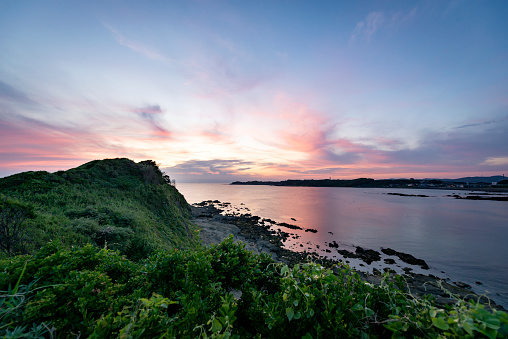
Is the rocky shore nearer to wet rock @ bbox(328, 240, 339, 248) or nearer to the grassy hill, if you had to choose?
wet rock @ bbox(328, 240, 339, 248)

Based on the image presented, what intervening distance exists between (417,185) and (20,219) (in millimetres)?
202102

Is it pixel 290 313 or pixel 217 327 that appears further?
pixel 290 313

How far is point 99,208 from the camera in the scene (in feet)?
34.7

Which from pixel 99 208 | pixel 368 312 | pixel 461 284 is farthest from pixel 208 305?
pixel 461 284

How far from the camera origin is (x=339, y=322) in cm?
209

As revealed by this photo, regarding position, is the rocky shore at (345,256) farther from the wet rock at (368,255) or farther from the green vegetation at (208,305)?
the green vegetation at (208,305)

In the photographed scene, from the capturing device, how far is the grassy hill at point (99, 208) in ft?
24.5

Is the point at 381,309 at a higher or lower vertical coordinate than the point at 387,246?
higher

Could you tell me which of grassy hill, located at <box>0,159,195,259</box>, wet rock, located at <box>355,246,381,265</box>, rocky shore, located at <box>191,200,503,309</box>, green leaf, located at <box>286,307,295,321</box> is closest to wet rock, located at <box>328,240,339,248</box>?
rocky shore, located at <box>191,200,503,309</box>

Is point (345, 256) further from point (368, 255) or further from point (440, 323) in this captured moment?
point (440, 323)

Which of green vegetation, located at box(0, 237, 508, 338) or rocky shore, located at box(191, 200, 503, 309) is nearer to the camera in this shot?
green vegetation, located at box(0, 237, 508, 338)

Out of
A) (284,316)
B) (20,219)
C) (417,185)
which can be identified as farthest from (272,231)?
(417,185)

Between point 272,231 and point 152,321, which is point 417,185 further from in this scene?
point 152,321

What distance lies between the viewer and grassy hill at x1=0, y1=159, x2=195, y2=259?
748 cm
